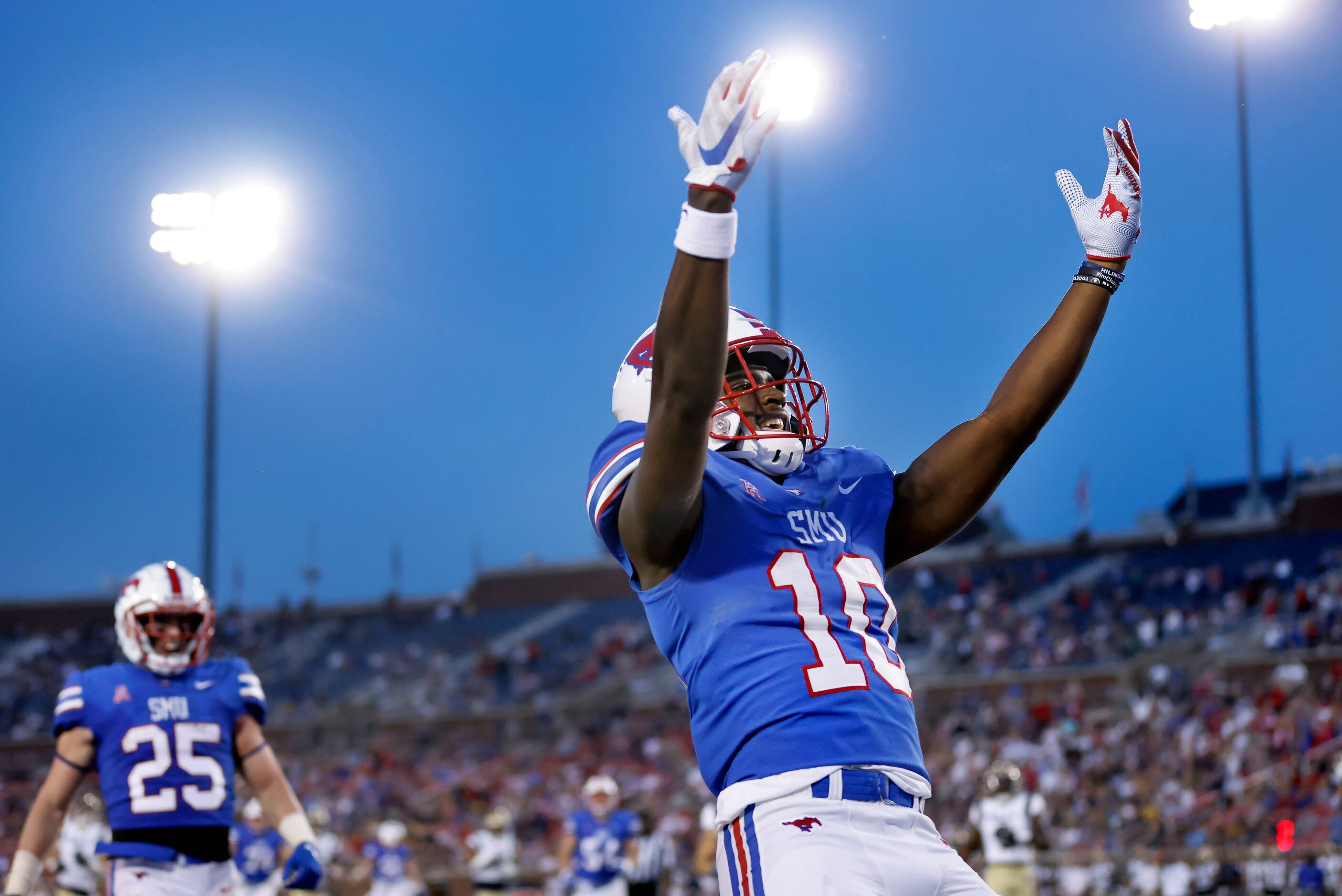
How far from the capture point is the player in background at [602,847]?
11797 millimetres

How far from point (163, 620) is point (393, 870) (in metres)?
10.8

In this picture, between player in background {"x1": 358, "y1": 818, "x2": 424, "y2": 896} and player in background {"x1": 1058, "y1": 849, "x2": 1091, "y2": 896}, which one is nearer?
player in background {"x1": 1058, "y1": 849, "x2": 1091, "y2": 896}

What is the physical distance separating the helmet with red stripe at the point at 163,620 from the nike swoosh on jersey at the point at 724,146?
147 inches

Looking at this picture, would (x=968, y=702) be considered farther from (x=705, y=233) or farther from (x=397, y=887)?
(x=705, y=233)

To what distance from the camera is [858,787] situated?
2389 millimetres

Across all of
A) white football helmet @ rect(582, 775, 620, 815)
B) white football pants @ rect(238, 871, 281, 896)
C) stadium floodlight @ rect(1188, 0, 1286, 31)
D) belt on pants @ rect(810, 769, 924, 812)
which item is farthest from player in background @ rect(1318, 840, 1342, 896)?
belt on pants @ rect(810, 769, 924, 812)

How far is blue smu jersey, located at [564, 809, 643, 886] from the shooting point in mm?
11812

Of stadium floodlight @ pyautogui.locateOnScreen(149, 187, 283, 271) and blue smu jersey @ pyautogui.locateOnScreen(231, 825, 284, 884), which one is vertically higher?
stadium floodlight @ pyautogui.locateOnScreen(149, 187, 283, 271)

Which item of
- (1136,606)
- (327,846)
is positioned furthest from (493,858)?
(1136,606)

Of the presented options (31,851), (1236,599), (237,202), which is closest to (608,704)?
(1236,599)

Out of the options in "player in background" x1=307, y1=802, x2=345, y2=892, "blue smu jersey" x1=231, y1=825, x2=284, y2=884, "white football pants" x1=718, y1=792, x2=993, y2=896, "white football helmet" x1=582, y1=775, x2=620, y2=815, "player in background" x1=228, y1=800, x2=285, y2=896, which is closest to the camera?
"white football pants" x1=718, y1=792, x2=993, y2=896

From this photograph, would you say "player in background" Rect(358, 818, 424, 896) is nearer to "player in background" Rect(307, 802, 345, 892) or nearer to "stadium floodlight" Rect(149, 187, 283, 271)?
"player in background" Rect(307, 802, 345, 892)

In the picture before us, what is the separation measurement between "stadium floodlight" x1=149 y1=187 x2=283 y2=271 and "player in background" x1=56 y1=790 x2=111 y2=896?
6277 millimetres

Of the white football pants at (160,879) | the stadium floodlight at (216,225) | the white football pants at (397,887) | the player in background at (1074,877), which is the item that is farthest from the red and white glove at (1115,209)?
the stadium floodlight at (216,225)
